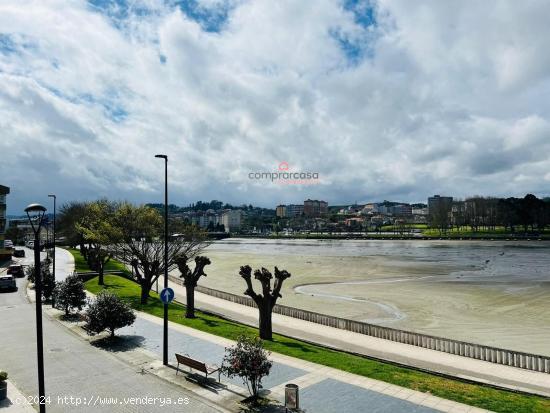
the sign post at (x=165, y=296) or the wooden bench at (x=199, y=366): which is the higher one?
the sign post at (x=165, y=296)

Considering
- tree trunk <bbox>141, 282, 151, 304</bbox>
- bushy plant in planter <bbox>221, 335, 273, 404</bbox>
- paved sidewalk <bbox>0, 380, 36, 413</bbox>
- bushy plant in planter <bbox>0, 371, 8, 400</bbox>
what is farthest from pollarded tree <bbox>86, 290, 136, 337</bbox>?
tree trunk <bbox>141, 282, 151, 304</bbox>

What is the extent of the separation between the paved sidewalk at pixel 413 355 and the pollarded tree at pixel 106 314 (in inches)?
343

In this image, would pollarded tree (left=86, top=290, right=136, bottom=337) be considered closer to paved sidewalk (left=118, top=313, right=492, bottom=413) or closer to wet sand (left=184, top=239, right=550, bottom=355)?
paved sidewalk (left=118, top=313, right=492, bottom=413)

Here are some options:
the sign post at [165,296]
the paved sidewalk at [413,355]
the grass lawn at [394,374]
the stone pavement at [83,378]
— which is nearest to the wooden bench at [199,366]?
the stone pavement at [83,378]

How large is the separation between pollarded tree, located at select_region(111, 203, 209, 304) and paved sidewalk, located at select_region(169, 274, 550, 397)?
821 centimetres

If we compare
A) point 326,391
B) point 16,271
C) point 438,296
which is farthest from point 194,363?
point 16,271

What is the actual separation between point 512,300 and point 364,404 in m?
29.5

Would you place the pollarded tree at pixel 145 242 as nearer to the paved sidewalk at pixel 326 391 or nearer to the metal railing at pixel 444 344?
the metal railing at pixel 444 344

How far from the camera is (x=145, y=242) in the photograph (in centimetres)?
3609

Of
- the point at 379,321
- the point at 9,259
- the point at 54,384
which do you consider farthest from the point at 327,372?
the point at 9,259

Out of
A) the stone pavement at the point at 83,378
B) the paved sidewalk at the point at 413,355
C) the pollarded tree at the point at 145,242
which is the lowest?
the paved sidewalk at the point at 413,355

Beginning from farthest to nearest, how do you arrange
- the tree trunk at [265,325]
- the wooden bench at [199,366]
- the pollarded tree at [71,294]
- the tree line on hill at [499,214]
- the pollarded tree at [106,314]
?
the tree line on hill at [499,214]
the pollarded tree at [71,294]
the tree trunk at [265,325]
the pollarded tree at [106,314]
the wooden bench at [199,366]

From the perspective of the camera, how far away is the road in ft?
41.9

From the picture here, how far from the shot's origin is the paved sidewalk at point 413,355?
15812mm
